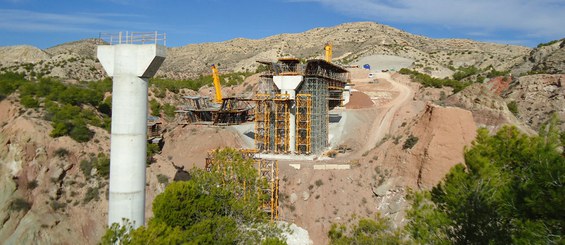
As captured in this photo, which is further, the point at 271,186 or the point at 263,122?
the point at 263,122

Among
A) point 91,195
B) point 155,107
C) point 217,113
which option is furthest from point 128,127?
point 155,107

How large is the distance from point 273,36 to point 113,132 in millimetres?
145029

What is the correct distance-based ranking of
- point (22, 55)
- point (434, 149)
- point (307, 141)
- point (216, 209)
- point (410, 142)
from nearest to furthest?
point (216, 209) → point (434, 149) → point (410, 142) → point (307, 141) → point (22, 55)

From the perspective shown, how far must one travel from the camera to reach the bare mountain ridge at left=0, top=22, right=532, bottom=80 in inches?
3233

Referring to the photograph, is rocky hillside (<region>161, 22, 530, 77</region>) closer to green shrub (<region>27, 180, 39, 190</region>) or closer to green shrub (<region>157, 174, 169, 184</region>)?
green shrub (<region>157, 174, 169, 184</region>)

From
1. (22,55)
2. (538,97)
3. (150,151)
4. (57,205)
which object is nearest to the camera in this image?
(57,205)

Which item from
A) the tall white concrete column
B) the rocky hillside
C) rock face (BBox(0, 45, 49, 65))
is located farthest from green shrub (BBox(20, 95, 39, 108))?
the rocky hillside

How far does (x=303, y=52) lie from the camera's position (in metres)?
122

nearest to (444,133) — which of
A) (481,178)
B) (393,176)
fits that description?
(393,176)

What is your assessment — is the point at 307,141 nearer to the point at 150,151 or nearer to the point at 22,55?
the point at 150,151

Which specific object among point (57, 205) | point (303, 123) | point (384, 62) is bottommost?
point (57, 205)

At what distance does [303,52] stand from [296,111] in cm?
8551

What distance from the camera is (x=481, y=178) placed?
1175cm

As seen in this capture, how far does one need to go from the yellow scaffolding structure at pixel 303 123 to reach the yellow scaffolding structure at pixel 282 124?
0.91 metres
